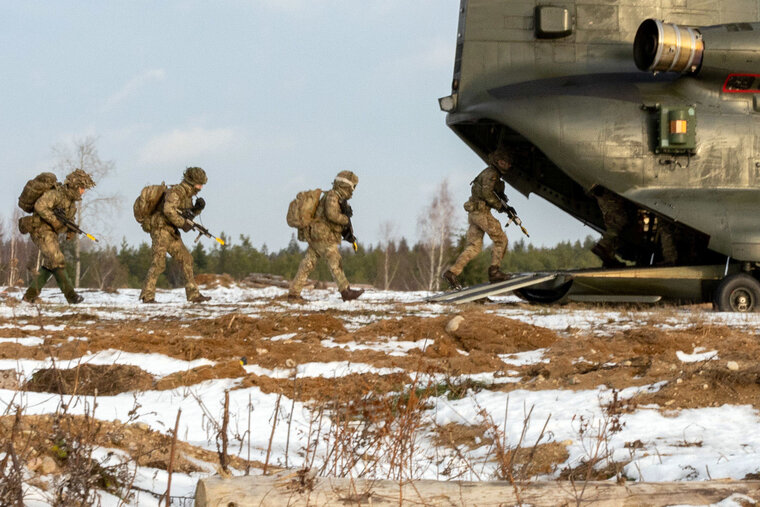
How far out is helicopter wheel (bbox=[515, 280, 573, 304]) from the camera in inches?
486

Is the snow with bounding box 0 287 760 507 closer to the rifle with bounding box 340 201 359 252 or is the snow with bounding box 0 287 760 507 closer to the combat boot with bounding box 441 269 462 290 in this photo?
the combat boot with bounding box 441 269 462 290

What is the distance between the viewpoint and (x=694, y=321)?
9.06 meters

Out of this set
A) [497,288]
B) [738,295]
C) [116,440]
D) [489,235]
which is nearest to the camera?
[116,440]

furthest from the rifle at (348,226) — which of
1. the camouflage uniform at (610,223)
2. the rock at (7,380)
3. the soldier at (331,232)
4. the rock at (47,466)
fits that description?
the rock at (47,466)

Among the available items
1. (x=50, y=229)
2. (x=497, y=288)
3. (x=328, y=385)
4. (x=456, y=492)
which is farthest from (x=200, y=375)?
(x=50, y=229)

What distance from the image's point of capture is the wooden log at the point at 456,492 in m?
2.91

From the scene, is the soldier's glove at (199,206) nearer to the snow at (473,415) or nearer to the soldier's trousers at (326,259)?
the soldier's trousers at (326,259)

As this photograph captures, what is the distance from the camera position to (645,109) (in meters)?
11.1

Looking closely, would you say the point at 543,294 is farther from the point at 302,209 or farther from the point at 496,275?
the point at 302,209

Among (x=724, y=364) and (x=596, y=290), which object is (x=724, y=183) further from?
(x=724, y=364)

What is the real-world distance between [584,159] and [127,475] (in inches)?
355

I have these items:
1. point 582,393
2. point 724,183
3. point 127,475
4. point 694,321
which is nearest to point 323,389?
point 582,393

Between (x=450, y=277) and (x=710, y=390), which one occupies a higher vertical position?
(x=450, y=277)

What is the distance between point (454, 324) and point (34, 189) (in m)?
8.17
